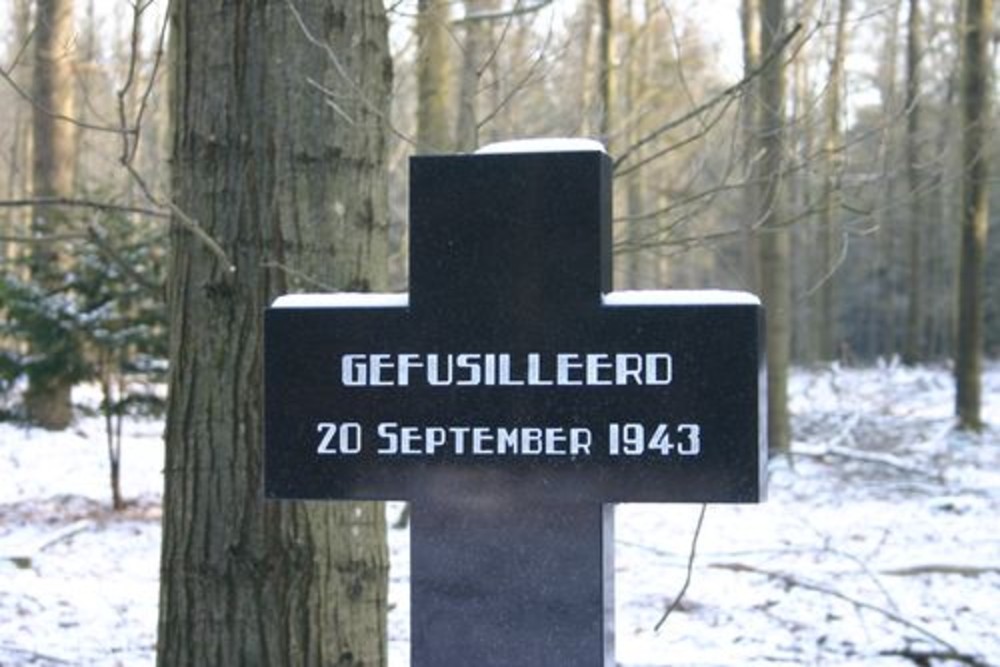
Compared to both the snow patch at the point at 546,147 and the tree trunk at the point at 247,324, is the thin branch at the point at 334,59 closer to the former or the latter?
the tree trunk at the point at 247,324

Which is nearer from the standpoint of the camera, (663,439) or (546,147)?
(663,439)

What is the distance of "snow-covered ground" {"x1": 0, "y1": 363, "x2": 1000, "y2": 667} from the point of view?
7402mm

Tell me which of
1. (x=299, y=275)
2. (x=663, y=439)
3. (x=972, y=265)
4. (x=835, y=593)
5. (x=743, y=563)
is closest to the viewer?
(x=663, y=439)

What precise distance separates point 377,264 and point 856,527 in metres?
8.65

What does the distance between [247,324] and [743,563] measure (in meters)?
6.47

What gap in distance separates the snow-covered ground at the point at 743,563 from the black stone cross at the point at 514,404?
157 inches

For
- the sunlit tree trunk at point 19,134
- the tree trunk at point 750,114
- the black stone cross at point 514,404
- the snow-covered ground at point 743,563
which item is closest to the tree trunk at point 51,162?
the sunlit tree trunk at point 19,134

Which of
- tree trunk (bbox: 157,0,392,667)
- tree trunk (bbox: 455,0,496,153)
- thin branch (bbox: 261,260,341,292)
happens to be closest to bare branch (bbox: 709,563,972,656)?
tree trunk (bbox: 455,0,496,153)

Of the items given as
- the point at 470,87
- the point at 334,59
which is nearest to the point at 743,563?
the point at 470,87

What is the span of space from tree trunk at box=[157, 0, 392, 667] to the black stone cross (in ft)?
2.36

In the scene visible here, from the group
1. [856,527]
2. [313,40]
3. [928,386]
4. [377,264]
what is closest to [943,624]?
[856,527]

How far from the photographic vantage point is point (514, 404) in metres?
3.13

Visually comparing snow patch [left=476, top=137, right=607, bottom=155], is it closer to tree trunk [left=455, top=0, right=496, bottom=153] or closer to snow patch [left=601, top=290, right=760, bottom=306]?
snow patch [left=601, top=290, right=760, bottom=306]

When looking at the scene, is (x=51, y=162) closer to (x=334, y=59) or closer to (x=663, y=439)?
(x=334, y=59)
